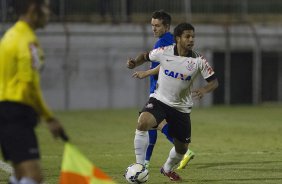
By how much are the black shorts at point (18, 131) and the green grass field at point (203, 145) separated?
3607 millimetres

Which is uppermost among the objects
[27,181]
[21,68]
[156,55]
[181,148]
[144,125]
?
[21,68]

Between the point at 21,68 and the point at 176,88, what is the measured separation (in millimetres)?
4031

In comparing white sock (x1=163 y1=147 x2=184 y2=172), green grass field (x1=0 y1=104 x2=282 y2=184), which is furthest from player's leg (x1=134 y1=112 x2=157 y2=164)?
white sock (x1=163 y1=147 x2=184 y2=172)

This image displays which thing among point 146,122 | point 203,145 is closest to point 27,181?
point 146,122

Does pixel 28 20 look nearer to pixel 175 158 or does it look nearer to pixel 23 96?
pixel 23 96

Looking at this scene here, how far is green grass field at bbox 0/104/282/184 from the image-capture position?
1121 centimetres

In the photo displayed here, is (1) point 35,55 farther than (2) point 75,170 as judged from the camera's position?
No

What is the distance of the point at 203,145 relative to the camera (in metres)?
15.7

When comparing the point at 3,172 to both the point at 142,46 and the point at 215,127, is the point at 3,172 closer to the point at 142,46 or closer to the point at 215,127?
the point at 215,127

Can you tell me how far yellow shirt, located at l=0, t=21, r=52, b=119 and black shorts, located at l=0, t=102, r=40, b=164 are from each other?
0.07 metres

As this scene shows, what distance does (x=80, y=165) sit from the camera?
721cm

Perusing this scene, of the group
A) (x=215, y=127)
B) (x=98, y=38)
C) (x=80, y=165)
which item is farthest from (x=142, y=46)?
(x=80, y=165)

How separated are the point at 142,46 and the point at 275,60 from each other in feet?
18.0

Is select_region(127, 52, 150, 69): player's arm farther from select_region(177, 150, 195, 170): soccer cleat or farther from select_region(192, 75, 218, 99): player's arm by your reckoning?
select_region(177, 150, 195, 170): soccer cleat
